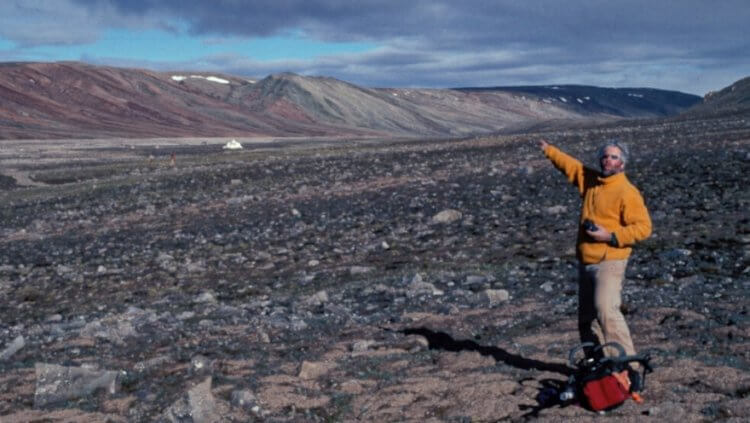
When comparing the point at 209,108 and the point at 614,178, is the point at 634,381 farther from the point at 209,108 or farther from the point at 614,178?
the point at 209,108

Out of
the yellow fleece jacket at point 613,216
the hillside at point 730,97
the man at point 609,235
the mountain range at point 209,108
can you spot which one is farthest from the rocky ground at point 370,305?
the mountain range at point 209,108

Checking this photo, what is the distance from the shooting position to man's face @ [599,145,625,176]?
6.43m

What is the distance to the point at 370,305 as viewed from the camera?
10.6 m

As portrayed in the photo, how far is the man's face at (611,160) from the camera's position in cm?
643

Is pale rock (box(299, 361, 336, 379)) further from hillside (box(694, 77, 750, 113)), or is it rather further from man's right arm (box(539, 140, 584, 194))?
hillside (box(694, 77, 750, 113))

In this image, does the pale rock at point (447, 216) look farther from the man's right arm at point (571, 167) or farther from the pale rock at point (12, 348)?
the man's right arm at point (571, 167)

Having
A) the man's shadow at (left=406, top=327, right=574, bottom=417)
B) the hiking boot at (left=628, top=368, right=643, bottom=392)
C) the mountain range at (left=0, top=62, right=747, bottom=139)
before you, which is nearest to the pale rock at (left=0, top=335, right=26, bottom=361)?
the man's shadow at (left=406, top=327, right=574, bottom=417)

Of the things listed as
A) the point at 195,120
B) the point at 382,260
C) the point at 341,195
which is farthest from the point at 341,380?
the point at 195,120

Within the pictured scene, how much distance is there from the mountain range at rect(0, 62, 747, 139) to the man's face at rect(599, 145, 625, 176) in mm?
87090

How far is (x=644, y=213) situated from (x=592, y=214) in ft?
1.12

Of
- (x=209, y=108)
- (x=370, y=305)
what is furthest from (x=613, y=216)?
(x=209, y=108)

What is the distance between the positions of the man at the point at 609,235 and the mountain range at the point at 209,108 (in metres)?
87.0

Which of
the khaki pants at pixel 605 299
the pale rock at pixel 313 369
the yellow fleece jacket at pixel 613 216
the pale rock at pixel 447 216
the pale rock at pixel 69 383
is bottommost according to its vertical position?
the pale rock at pixel 69 383

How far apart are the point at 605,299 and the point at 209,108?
423 feet
